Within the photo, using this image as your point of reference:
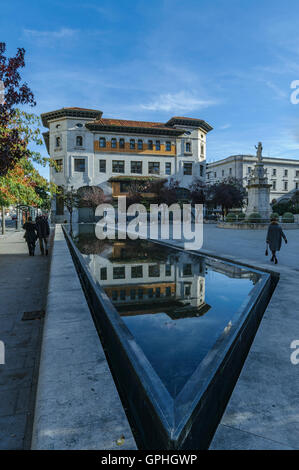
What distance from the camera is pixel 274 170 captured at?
72062mm

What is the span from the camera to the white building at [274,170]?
69125 mm

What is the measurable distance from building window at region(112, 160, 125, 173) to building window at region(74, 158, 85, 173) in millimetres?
4852

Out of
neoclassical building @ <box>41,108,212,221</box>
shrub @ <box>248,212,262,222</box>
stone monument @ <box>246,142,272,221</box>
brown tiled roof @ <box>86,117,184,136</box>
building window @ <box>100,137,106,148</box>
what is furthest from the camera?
building window @ <box>100,137,106,148</box>

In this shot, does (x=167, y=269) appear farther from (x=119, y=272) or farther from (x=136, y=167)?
(x=136, y=167)

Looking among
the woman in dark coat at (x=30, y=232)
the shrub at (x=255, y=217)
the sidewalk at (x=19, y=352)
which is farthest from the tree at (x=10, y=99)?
the shrub at (x=255, y=217)

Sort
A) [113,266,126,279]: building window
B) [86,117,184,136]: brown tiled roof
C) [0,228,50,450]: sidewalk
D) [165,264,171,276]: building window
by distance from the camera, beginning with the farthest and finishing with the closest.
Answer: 1. [86,117,184,136]: brown tiled roof
2. [165,264,171,276]: building window
3. [113,266,126,279]: building window
4. [0,228,50,450]: sidewalk

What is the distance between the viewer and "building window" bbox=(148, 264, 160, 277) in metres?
8.18

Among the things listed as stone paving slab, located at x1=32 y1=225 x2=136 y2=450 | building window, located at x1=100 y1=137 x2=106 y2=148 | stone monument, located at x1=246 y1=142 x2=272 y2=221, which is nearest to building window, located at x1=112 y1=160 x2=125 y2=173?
building window, located at x1=100 y1=137 x2=106 y2=148

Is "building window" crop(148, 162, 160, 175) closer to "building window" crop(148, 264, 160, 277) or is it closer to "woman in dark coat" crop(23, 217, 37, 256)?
"woman in dark coat" crop(23, 217, 37, 256)

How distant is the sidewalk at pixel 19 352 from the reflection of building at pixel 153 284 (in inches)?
58.0

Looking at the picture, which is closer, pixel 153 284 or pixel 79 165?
pixel 153 284

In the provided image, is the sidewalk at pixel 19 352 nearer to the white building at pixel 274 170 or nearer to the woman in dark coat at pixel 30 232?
the woman in dark coat at pixel 30 232

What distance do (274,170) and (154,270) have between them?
72.1 metres

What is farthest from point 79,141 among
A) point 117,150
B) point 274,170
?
point 274,170
